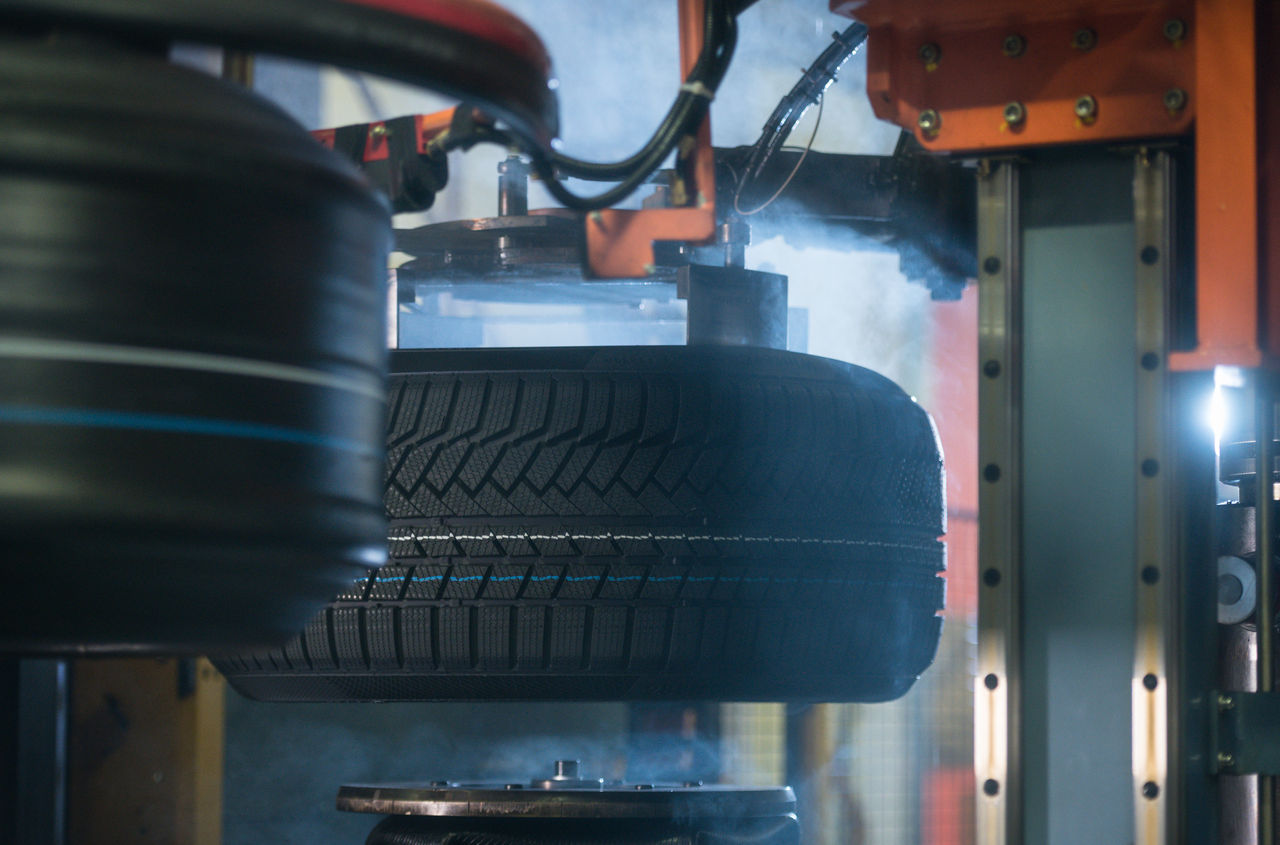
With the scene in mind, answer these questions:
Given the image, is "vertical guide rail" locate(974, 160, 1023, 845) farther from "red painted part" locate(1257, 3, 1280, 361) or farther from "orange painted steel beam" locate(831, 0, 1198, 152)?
"red painted part" locate(1257, 3, 1280, 361)

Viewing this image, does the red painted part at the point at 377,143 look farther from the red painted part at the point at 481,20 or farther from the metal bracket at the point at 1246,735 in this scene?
the metal bracket at the point at 1246,735

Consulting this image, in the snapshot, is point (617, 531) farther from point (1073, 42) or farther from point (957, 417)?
point (957, 417)

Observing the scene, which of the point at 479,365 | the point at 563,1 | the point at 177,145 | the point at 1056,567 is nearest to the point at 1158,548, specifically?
the point at 1056,567

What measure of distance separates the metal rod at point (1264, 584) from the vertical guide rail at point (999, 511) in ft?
0.78

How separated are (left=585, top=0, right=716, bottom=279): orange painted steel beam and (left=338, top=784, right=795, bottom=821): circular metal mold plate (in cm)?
61

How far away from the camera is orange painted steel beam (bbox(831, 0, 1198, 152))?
4.34ft

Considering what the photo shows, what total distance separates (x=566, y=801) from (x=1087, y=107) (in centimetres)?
86

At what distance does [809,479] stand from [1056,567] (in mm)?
262

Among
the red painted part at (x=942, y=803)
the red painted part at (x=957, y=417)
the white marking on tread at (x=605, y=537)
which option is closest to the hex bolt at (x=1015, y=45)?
the white marking on tread at (x=605, y=537)

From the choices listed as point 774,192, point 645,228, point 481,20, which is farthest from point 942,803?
point 481,20

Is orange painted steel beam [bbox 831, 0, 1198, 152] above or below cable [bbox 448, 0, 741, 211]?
above

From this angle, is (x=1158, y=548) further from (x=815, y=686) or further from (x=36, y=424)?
(x=36, y=424)

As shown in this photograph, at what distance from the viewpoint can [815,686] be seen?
1.39m

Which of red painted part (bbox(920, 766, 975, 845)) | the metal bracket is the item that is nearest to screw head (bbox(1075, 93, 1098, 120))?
the metal bracket
